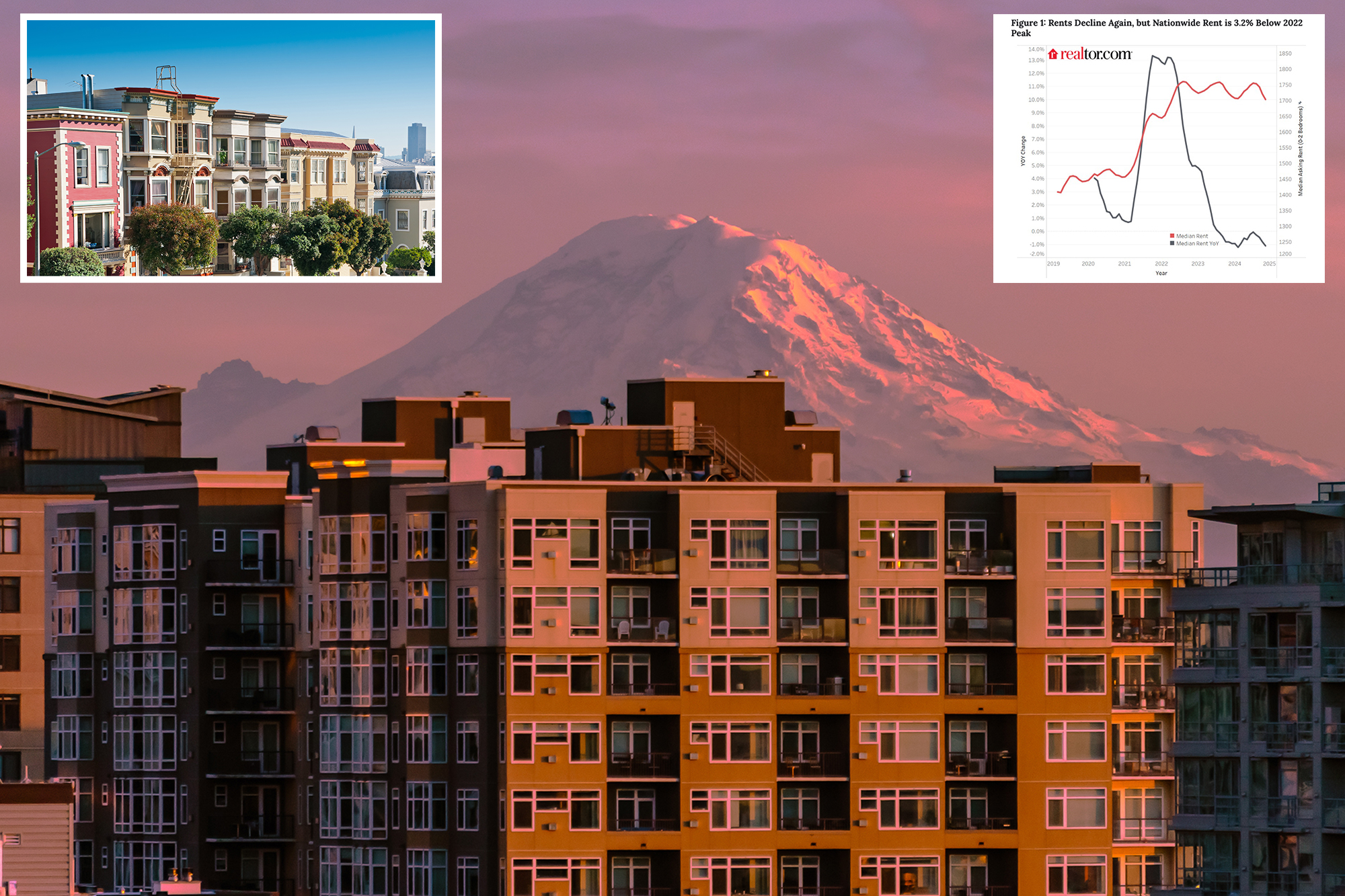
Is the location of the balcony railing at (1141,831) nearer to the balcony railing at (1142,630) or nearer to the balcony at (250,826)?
the balcony railing at (1142,630)

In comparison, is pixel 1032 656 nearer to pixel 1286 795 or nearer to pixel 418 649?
pixel 1286 795

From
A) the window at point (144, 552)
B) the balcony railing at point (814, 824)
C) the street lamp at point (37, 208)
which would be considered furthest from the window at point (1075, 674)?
the street lamp at point (37, 208)

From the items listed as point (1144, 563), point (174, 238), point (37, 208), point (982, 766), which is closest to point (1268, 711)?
point (982, 766)

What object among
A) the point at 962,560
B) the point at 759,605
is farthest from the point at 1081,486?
the point at 759,605

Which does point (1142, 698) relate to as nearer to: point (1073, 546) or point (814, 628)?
point (1073, 546)

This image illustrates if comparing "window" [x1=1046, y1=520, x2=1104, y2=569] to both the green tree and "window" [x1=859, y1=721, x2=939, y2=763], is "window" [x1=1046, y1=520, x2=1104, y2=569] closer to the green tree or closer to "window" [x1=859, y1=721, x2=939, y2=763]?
"window" [x1=859, y1=721, x2=939, y2=763]

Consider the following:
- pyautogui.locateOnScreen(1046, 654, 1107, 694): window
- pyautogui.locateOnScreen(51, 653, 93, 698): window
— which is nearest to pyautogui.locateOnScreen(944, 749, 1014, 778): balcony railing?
pyautogui.locateOnScreen(1046, 654, 1107, 694): window
